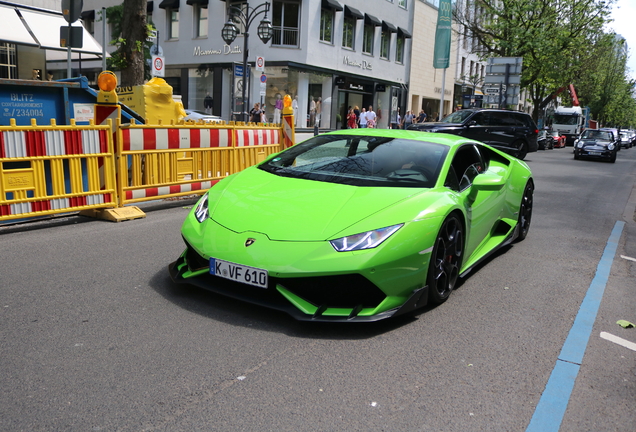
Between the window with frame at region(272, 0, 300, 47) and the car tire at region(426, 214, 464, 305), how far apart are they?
1166 inches

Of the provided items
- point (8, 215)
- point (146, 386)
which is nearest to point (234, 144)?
point (8, 215)

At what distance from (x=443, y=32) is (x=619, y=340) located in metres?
32.6

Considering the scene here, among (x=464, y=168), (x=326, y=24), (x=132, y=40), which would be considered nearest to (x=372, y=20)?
(x=326, y=24)

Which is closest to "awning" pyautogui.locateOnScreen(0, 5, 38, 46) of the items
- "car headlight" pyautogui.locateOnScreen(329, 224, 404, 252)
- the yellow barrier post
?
the yellow barrier post

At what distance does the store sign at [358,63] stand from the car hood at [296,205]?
32514mm

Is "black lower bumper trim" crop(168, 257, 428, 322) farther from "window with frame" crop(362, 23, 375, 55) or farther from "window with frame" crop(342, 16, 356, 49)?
"window with frame" crop(362, 23, 375, 55)

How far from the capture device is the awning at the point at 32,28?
1669cm

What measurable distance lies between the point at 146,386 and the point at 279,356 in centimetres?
76

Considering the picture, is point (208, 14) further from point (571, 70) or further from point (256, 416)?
point (256, 416)

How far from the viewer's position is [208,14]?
34.6 meters

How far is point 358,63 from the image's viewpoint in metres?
37.2

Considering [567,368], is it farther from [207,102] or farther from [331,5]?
[207,102]

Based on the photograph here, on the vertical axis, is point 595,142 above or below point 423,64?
below

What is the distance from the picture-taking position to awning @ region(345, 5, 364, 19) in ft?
116
